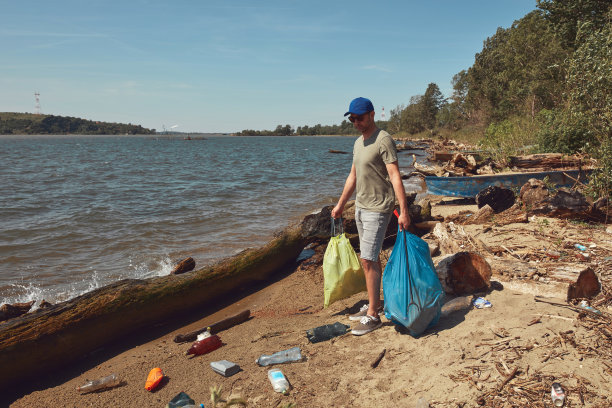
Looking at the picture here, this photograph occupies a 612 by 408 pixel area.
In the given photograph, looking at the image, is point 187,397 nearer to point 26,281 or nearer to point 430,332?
point 430,332

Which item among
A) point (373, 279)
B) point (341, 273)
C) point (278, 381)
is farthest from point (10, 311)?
point (373, 279)

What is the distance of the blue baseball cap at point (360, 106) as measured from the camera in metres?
3.42

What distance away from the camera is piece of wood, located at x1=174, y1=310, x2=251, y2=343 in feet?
14.1

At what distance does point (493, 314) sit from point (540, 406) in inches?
47.9

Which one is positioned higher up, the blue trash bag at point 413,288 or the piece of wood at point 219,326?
the blue trash bag at point 413,288

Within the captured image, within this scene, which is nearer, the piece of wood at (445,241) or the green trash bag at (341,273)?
the green trash bag at (341,273)

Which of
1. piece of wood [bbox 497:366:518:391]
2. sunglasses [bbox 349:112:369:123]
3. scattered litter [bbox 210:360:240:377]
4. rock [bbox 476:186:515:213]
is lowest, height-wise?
scattered litter [bbox 210:360:240:377]

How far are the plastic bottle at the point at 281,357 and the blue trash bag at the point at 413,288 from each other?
36.6 inches

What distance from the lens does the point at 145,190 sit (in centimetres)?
1695

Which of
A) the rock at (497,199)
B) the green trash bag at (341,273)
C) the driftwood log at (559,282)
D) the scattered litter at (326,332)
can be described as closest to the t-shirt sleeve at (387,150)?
the green trash bag at (341,273)

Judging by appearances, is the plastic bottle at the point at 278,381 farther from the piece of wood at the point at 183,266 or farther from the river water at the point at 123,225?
the river water at the point at 123,225

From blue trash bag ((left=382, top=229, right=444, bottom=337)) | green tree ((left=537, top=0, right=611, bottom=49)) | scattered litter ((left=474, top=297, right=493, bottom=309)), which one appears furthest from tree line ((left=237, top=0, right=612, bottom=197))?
blue trash bag ((left=382, top=229, right=444, bottom=337))

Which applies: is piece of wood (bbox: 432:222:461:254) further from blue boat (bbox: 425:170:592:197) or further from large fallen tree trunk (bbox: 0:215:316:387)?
blue boat (bbox: 425:170:592:197)

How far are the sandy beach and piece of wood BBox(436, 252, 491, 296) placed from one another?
0.17 meters
